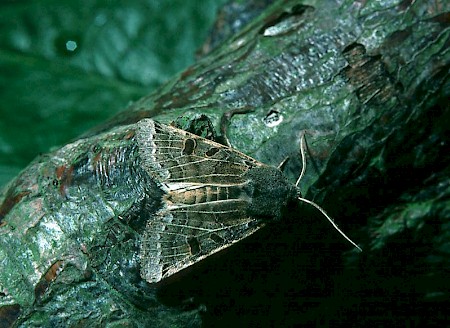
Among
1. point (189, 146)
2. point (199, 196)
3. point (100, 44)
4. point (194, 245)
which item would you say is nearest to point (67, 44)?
point (100, 44)

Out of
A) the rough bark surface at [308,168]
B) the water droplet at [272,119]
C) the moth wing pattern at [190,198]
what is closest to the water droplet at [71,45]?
the rough bark surface at [308,168]

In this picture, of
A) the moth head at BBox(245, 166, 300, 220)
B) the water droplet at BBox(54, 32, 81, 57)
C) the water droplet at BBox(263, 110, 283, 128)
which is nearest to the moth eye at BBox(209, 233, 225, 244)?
the moth head at BBox(245, 166, 300, 220)

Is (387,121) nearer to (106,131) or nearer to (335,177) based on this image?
(335,177)

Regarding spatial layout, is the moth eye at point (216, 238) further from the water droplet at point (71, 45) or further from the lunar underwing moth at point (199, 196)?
the water droplet at point (71, 45)

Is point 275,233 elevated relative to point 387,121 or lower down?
lower down

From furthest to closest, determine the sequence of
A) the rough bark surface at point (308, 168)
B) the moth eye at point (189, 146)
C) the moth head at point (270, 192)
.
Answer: the moth eye at point (189, 146) < the moth head at point (270, 192) < the rough bark surface at point (308, 168)

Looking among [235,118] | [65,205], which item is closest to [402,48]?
[235,118]

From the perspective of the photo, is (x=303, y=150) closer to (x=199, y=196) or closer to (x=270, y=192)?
(x=270, y=192)
